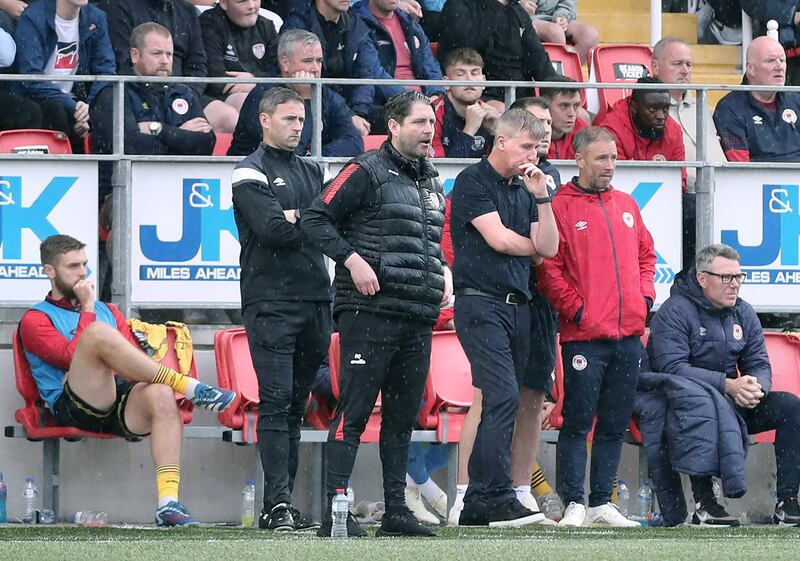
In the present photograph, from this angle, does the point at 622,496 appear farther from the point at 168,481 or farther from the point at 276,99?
the point at 276,99

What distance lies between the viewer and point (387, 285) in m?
8.08

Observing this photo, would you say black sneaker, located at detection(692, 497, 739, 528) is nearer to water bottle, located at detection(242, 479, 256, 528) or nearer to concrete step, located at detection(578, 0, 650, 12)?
water bottle, located at detection(242, 479, 256, 528)

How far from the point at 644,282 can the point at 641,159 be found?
1810 millimetres

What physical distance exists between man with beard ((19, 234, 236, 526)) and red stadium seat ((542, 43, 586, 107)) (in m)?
5.22

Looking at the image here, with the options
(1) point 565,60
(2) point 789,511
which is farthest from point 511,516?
(1) point 565,60

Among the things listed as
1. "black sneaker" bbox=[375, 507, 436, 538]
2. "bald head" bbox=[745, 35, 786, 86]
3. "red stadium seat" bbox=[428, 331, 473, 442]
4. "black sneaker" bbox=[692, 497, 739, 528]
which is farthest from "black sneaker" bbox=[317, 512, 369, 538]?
"bald head" bbox=[745, 35, 786, 86]

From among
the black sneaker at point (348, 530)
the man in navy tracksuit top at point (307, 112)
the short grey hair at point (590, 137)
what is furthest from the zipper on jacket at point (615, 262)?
the black sneaker at point (348, 530)

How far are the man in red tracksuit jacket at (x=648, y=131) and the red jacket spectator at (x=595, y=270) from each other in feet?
5.78

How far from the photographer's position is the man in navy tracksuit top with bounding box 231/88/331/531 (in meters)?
8.68

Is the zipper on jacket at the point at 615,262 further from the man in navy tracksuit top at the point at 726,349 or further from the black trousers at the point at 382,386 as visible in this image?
the black trousers at the point at 382,386

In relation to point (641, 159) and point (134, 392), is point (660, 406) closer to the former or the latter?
point (641, 159)

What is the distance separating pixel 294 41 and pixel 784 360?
3.55m

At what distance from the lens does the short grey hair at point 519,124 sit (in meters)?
8.93

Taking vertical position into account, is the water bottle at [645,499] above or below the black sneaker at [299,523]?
below
